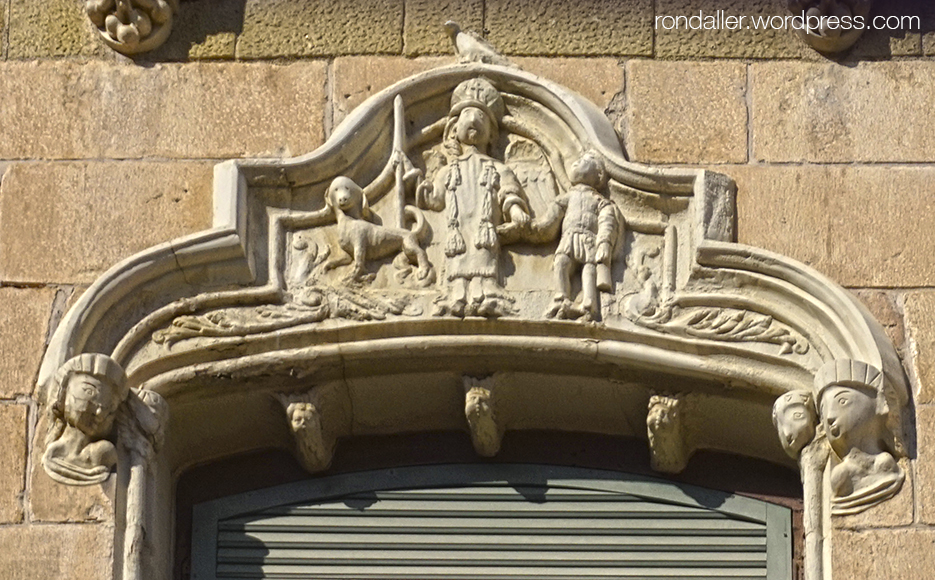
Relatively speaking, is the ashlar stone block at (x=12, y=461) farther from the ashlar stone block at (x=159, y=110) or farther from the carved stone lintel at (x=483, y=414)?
the carved stone lintel at (x=483, y=414)

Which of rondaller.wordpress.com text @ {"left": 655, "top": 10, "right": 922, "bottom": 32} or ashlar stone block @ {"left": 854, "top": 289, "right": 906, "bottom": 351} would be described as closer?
ashlar stone block @ {"left": 854, "top": 289, "right": 906, "bottom": 351}

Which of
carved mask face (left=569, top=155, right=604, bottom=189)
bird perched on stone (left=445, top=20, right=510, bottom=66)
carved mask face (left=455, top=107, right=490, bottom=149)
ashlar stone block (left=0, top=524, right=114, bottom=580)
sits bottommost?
ashlar stone block (left=0, top=524, right=114, bottom=580)

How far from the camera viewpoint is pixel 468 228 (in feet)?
24.4

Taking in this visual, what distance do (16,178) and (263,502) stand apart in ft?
4.51

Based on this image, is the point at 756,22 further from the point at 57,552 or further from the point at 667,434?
the point at 57,552

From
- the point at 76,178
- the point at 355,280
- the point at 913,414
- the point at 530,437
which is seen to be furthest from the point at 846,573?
the point at 76,178

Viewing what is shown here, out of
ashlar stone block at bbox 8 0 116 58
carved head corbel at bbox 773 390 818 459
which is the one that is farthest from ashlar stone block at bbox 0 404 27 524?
carved head corbel at bbox 773 390 818 459

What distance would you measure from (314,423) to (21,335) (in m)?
0.99

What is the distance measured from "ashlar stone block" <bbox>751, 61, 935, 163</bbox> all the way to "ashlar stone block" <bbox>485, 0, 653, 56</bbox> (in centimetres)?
44

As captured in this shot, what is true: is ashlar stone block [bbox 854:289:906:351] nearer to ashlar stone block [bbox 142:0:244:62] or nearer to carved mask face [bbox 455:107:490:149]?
carved mask face [bbox 455:107:490:149]

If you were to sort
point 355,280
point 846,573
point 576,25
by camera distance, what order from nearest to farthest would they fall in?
1. point 846,573
2. point 355,280
3. point 576,25

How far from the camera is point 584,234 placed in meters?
7.39

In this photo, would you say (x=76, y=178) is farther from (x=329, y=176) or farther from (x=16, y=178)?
(x=329, y=176)

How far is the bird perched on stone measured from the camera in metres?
7.76
